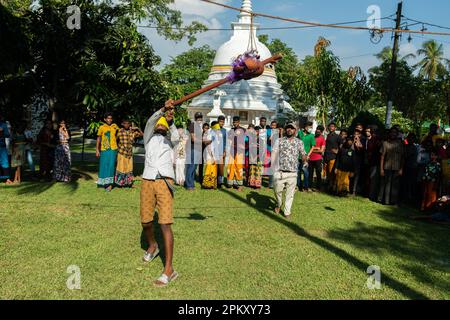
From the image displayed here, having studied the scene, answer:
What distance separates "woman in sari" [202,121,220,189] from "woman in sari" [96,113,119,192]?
7.31 feet

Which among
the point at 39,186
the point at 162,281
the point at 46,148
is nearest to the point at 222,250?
the point at 162,281

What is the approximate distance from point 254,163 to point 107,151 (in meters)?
3.71

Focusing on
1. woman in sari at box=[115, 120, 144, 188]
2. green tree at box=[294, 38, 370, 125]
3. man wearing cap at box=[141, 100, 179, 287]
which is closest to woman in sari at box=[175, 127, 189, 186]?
woman in sari at box=[115, 120, 144, 188]

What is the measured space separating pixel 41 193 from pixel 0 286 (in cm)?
495

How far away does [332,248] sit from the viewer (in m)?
5.70

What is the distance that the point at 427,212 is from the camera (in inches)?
335

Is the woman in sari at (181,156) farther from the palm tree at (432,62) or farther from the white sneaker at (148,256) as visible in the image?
the palm tree at (432,62)

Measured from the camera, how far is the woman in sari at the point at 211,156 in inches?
393

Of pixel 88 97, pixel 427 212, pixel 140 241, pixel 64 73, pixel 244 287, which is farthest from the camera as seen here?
pixel 64 73

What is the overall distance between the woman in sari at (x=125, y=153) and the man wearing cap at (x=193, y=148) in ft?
4.30

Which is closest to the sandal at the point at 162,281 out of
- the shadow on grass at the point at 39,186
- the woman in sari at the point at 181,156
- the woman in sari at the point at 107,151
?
the woman in sari at the point at 107,151
